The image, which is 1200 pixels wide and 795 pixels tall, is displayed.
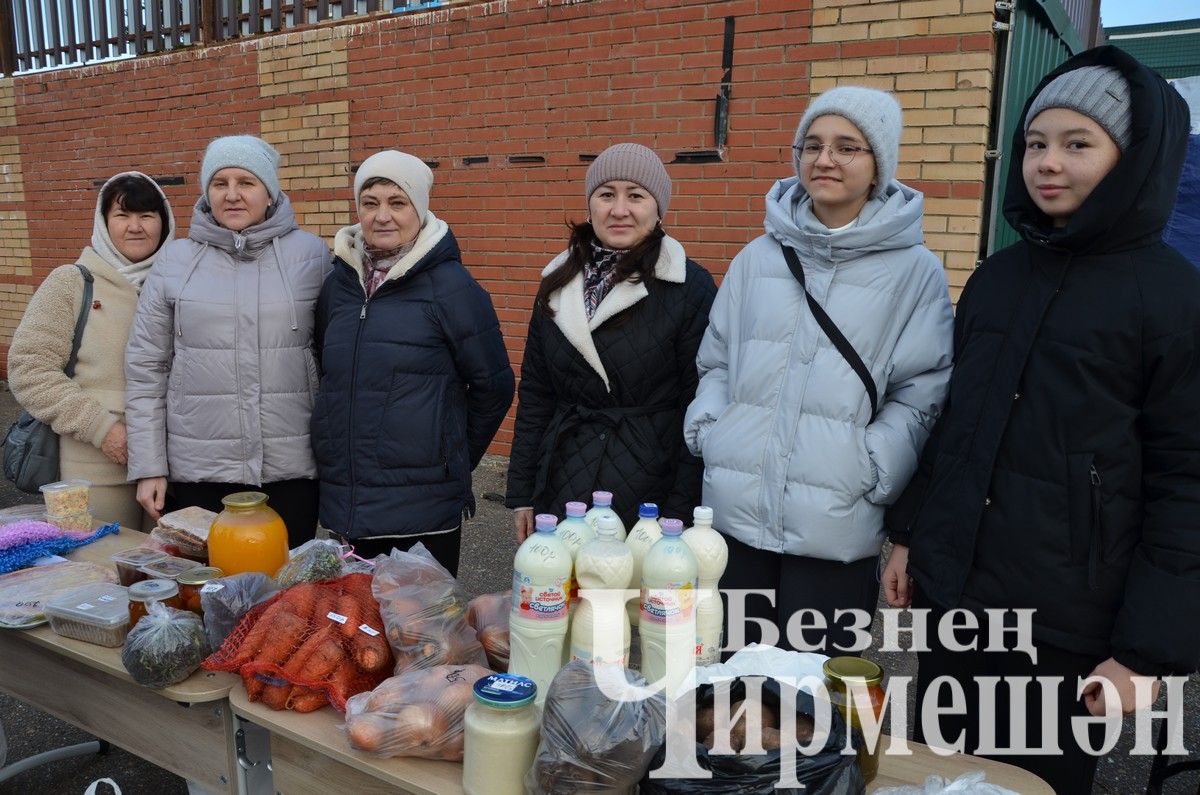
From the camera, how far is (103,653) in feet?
6.36

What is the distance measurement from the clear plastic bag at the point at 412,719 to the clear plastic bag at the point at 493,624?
235 millimetres

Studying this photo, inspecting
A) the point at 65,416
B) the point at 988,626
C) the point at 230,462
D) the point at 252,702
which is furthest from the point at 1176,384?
the point at 65,416

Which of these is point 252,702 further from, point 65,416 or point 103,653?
point 65,416

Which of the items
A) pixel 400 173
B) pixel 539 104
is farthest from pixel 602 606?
pixel 539 104

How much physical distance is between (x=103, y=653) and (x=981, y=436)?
7.08 ft

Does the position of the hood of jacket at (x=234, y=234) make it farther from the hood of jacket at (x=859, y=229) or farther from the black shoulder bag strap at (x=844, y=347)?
the black shoulder bag strap at (x=844, y=347)

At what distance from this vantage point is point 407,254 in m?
2.71

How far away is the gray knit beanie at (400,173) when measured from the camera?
266cm

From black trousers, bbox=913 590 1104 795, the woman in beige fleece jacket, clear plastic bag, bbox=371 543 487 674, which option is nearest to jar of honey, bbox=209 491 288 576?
clear plastic bag, bbox=371 543 487 674

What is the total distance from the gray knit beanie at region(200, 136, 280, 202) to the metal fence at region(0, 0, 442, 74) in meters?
3.51

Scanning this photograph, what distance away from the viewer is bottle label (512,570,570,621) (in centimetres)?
159

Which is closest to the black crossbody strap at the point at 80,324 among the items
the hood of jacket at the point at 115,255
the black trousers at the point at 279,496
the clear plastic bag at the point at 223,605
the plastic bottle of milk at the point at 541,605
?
the hood of jacket at the point at 115,255

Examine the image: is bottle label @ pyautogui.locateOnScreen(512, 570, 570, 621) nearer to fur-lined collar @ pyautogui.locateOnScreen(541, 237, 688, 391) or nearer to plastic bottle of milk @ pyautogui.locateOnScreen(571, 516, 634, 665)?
plastic bottle of milk @ pyautogui.locateOnScreen(571, 516, 634, 665)

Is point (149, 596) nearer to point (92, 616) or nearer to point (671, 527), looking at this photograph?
point (92, 616)
